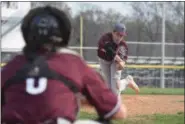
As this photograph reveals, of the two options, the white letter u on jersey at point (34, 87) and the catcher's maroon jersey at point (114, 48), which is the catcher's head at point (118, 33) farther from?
the white letter u on jersey at point (34, 87)

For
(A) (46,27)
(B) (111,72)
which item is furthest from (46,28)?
(B) (111,72)

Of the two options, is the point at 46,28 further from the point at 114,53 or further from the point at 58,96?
the point at 114,53

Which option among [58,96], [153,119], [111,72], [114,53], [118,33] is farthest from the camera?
[111,72]

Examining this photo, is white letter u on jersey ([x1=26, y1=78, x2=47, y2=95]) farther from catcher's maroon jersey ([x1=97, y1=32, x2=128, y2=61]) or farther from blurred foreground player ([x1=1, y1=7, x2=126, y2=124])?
catcher's maroon jersey ([x1=97, y1=32, x2=128, y2=61])

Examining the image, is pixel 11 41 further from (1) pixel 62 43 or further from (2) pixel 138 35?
(1) pixel 62 43

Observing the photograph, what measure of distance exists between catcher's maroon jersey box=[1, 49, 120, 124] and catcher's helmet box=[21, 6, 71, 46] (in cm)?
9

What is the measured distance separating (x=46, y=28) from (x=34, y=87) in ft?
1.00

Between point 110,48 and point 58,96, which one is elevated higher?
point 58,96

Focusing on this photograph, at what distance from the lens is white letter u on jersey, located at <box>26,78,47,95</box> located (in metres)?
2.69

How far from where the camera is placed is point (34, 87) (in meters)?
2.70

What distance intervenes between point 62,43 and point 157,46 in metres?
27.8

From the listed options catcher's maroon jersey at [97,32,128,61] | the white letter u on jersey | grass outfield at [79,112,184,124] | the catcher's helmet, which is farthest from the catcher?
the white letter u on jersey

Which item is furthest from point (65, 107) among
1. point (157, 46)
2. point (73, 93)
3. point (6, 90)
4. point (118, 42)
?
point (157, 46)

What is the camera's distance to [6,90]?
2.84 metres
